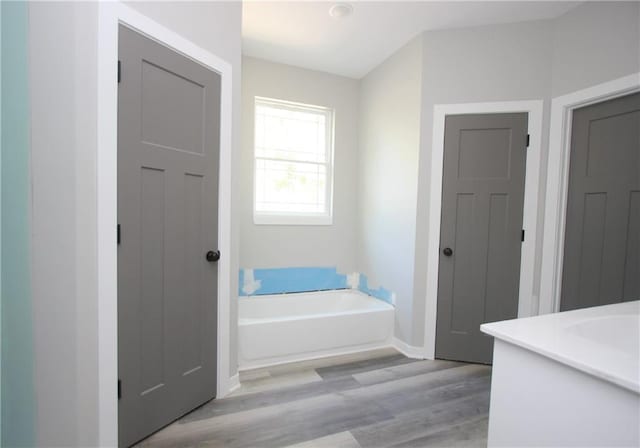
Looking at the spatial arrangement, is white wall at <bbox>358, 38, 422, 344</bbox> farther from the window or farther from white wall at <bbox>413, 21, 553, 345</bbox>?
the window

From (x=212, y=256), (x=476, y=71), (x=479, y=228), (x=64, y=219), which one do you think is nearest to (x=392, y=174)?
(x=479, y=228)

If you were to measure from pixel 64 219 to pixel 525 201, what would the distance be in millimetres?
2873

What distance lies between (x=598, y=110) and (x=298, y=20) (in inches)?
88.1

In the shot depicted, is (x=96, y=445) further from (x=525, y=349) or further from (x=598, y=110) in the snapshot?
(x=598, y=110)

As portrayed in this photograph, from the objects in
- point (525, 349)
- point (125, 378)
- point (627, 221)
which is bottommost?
point (125, 378)

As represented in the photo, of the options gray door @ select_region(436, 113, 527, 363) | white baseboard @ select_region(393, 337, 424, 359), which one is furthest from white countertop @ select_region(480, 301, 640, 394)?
white baseboard @ select_region(393, 337, 424, 359)

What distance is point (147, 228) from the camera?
1504 mm

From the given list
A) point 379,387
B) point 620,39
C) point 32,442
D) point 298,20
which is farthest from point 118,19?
point 620,39

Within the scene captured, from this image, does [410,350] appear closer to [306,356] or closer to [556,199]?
[306,356]

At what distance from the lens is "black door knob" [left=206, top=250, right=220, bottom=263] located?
1.81 m

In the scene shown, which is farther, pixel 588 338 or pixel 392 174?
pixel 392 174

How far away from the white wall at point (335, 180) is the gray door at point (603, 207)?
1.93 meters

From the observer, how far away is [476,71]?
2344 millimetres

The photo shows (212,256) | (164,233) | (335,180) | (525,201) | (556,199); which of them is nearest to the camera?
(164,233)
